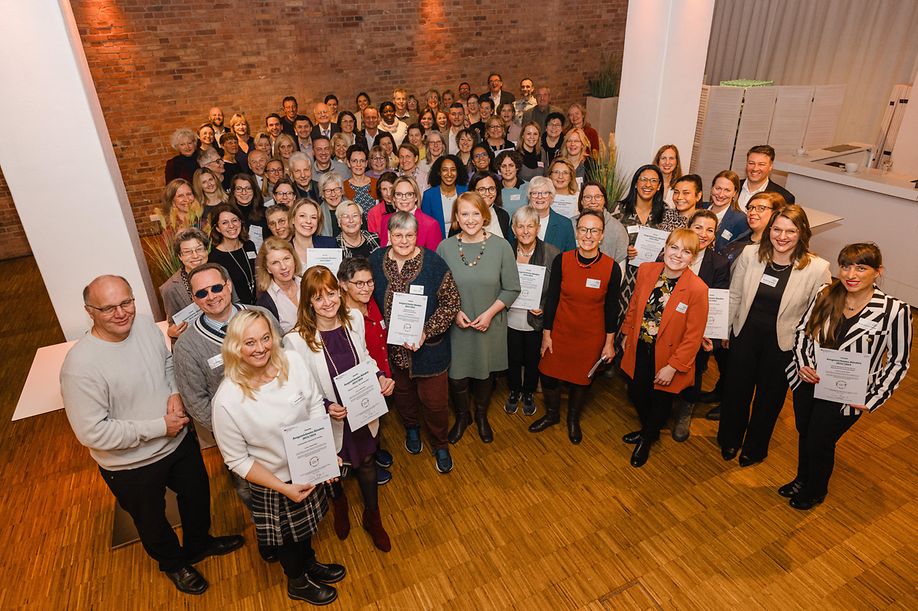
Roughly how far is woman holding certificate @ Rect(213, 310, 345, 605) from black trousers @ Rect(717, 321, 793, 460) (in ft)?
7.93

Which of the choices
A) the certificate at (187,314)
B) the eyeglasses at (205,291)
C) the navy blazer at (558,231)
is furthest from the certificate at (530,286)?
the certificate at (187,314)

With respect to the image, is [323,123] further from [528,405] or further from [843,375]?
[843,375]

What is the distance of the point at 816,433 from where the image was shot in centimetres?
292

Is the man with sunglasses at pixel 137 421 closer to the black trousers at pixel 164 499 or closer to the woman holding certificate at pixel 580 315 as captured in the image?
the black trousers at pixel 164 499

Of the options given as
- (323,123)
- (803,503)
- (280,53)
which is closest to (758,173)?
(803,503)

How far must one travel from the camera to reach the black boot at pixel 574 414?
3661 millimetres

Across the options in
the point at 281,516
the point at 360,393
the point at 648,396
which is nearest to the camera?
the point at 281,516

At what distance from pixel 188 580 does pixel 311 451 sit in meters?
1.18

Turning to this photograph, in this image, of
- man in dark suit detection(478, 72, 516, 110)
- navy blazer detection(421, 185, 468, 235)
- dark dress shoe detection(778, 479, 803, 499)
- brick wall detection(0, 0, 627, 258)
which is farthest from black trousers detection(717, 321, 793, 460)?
brick wall detection(0, 0, 627, 258)

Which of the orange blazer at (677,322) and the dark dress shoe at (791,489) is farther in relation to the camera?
the dark dress shoe at (791,489)

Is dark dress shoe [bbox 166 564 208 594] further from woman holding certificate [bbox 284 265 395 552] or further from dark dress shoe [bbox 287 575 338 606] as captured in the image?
woman holding certificate [bbox 284 265 395 552]

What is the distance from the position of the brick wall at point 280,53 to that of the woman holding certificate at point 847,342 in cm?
782

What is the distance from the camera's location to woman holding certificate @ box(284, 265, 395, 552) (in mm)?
2527

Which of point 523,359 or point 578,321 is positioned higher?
point 578,321
